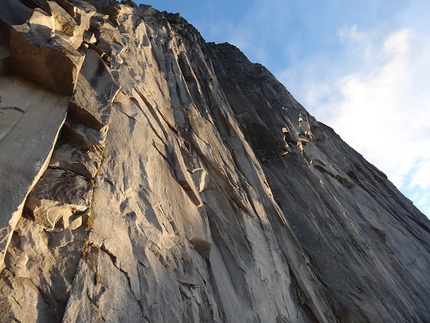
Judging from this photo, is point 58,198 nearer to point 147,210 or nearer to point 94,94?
point 147,210

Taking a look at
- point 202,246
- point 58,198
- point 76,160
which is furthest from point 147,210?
point 58,198

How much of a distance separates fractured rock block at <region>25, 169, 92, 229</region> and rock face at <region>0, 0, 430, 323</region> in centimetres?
3

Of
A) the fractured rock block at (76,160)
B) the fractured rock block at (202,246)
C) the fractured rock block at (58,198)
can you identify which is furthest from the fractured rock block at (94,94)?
the fractured rock block at (202,246)

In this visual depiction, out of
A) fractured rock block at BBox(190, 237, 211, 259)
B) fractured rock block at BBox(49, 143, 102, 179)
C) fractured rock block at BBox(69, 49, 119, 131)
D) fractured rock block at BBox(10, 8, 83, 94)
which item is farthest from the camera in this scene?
fractured rock block at BBox(190, 237, 211, 259)

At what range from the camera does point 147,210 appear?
9.80 metres

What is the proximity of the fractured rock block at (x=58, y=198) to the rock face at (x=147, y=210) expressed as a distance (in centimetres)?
3

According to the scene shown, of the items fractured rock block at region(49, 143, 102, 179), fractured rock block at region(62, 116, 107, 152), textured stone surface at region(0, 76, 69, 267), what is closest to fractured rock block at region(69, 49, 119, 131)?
fractured rock block at region(62, 116, 107, 152)

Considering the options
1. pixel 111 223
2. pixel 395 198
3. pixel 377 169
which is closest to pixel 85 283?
pixel 111 223

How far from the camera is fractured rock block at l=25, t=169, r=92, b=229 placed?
720 cm

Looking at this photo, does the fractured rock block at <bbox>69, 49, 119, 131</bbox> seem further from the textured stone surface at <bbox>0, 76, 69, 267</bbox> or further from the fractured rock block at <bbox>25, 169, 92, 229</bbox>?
the fractured rock block at <bbox>25, 169, 92, 229</bbox>

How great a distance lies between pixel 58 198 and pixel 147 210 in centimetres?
278

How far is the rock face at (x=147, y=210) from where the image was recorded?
7.15 metres

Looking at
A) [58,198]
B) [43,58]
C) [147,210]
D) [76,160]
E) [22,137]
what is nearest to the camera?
[58,198]

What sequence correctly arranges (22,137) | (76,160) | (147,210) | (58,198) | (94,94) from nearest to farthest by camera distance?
(58,198), (22,137), (76,160), (147,210), (94,94)
